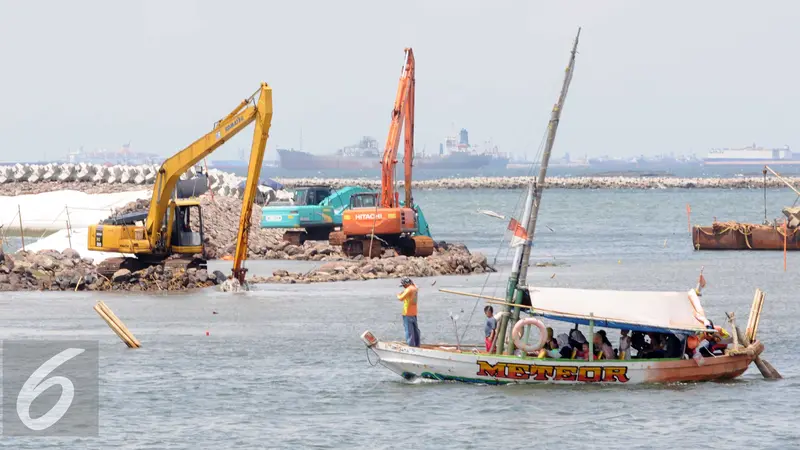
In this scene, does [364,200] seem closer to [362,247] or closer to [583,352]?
[362,247]

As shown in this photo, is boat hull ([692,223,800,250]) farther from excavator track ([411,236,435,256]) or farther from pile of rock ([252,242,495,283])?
pile of rock ([252,242,495,283])

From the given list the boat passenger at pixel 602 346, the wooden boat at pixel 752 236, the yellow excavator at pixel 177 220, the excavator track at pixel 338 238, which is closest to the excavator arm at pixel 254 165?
the yellow excavator at pixel 177 220

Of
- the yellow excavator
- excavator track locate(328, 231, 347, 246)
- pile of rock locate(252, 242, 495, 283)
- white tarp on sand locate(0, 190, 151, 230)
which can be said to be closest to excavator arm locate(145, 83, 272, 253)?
the yellow excavator

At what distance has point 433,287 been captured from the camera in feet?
150

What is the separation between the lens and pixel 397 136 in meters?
56.8

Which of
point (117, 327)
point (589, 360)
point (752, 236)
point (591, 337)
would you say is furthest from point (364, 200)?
point (591, 337)

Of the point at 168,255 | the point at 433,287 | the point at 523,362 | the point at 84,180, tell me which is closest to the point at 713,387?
the point at 523,362

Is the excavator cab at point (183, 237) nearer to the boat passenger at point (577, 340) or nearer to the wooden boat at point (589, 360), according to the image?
the wooden boat at point (589, 360)

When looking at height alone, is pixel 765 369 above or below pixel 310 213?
below

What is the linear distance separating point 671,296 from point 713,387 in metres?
1.90

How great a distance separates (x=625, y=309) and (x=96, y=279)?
23475mm

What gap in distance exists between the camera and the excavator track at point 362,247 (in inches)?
2157

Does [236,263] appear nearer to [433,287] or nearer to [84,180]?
[433,287]

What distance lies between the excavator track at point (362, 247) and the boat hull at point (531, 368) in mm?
27838
